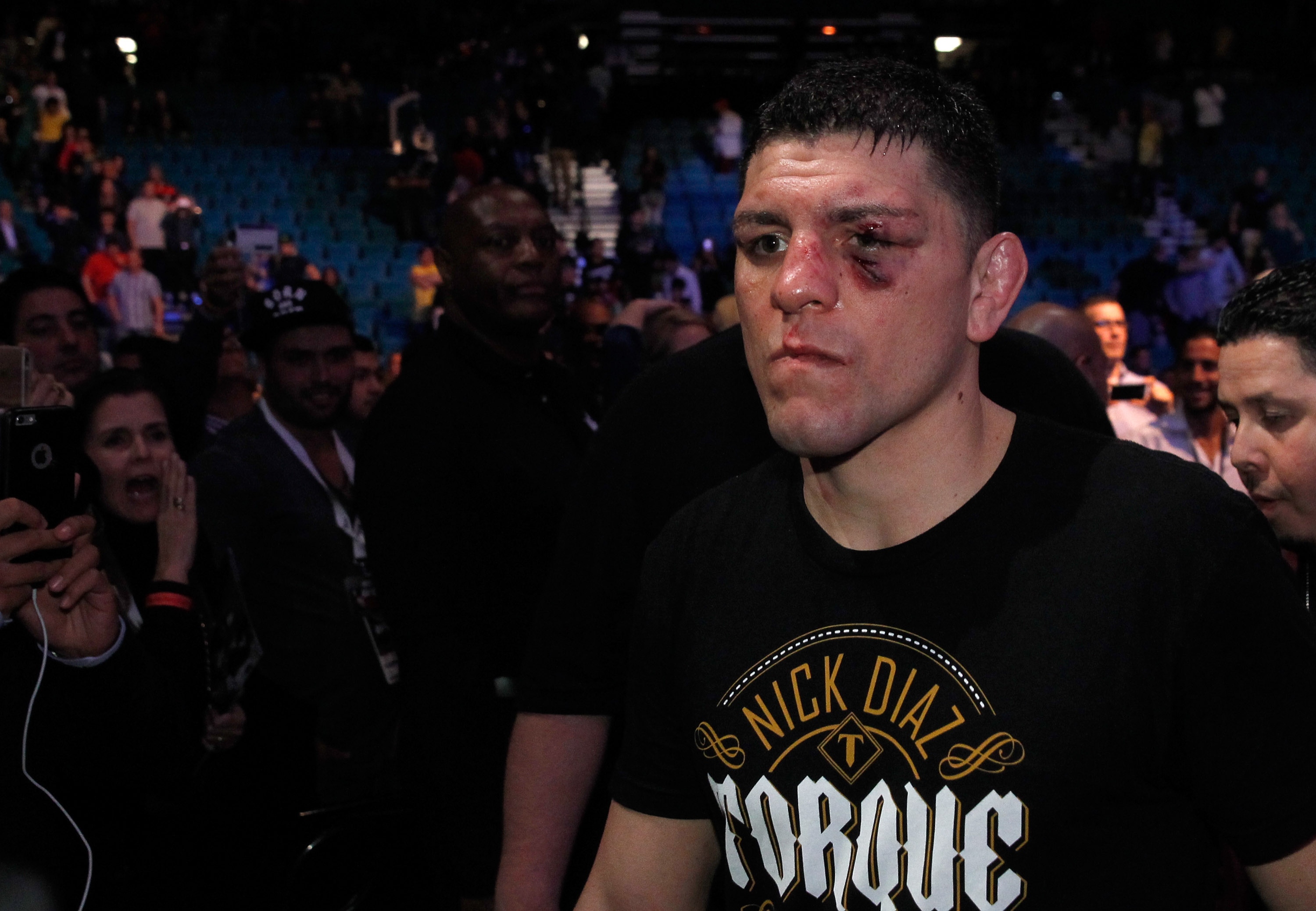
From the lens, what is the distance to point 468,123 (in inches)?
560

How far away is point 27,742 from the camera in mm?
1764

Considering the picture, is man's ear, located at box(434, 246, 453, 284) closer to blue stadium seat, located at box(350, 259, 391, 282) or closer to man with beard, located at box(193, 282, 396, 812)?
man with beard, located at box(193, 282, 396, 812)

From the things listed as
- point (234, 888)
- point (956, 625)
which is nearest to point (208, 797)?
point (234, 888)

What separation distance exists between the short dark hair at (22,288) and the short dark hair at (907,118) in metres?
2.87

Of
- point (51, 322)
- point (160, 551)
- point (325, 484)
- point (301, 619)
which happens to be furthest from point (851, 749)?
point (51, 322)

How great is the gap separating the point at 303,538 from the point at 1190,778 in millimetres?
2423

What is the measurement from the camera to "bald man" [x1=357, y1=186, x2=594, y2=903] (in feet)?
6.84

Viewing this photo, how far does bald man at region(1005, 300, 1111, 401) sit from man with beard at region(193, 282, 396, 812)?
203 centimetres

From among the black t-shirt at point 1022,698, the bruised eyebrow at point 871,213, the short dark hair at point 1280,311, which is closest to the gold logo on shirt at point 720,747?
the black t-shirt at point 1022,698

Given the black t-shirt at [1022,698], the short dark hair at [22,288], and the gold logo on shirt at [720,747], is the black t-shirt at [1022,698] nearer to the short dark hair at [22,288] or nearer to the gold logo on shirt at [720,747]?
the gold logo on shirt at [720,747]

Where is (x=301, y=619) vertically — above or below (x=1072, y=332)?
below

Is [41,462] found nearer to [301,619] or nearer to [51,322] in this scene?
[301,619]

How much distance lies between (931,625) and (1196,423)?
3687 mm

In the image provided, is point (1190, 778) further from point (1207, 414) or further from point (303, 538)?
point (1207, 414)
